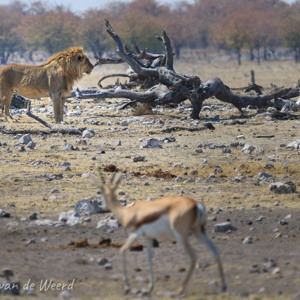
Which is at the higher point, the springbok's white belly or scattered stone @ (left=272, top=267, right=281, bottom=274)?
the springbok's white belly

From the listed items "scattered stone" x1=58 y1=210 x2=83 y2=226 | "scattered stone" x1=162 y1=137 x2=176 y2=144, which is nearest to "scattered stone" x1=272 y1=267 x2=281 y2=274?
"scattered stone" x1=58 y1=210 x2=83 y2=226

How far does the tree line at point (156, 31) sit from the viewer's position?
3135 inches

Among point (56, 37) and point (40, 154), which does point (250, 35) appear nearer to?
point (56, 37)

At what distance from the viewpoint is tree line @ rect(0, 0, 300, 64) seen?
7962 centimetres

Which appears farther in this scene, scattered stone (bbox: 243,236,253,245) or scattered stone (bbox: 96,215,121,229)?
scattered stone (bbox: 96,215,121,229)

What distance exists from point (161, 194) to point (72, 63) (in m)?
9.62

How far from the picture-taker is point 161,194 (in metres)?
9.80

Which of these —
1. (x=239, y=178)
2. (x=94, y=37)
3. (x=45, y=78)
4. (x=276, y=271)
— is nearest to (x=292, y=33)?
(x=94, y=37)

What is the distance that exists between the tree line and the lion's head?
49.8m

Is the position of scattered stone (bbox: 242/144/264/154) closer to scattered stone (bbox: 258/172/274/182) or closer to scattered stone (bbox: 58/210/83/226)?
scattered stone (bbox: 258/172/274/182)

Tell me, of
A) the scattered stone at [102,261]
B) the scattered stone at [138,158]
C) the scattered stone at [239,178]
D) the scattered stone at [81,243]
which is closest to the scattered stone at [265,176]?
the scattered stone at [239,178]

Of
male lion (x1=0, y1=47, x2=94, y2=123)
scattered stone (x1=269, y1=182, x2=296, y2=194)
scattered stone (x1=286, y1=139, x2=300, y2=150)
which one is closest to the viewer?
scattered stone (x1=269, y1=182, x2=296, y2=194)

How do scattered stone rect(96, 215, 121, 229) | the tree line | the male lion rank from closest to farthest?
1. scattered stone rect(96, 215, 121, 229)
2. the male lion
3. the tree line

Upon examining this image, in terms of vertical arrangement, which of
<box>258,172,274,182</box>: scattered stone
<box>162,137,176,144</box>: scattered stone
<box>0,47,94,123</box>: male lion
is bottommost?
<box>258,172,274,182</box>: scattered stone
